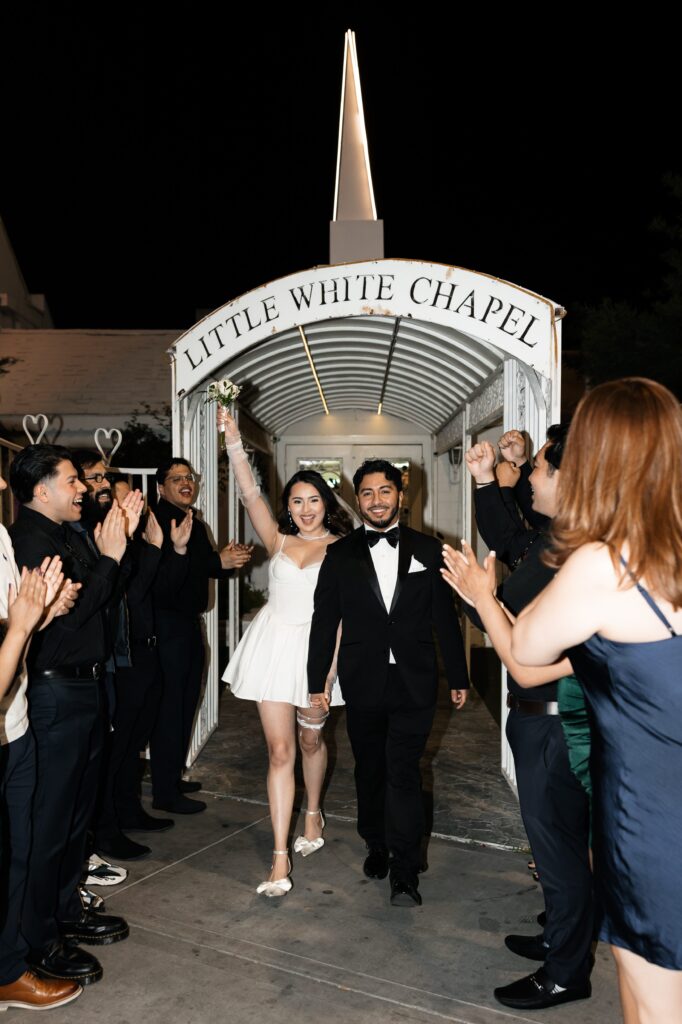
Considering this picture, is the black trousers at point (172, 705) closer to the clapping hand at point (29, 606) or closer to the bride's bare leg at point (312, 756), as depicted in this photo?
the bride's bare leg at point (312, 756)

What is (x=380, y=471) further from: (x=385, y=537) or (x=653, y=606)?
(x=653, y=606)

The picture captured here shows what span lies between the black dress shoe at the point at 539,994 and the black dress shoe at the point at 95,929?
5.35 feet

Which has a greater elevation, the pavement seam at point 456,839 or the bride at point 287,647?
the bride at point 287,647

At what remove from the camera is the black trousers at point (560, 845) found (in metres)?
3.15

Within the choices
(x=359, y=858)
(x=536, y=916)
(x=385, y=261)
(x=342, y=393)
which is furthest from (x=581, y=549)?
(x=342, y=393)

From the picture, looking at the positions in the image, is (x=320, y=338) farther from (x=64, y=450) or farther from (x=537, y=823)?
(x=537, y=823)

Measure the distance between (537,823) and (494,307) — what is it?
10.0ft

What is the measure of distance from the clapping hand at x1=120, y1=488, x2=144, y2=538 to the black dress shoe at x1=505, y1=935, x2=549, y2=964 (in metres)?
2.42

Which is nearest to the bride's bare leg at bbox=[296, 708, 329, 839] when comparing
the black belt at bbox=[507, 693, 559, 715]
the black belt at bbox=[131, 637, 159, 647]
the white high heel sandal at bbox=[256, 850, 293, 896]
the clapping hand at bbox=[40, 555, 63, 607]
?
the white high heel sandal at bbox=[256, 850, 293, 896]

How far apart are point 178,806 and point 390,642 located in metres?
2.01

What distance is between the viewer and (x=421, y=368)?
818 cm

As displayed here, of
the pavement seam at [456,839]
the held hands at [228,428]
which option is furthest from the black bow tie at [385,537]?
the pavement seam at [456,839]

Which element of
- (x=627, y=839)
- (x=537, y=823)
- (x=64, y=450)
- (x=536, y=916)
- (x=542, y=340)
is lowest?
(x=536, y=916)

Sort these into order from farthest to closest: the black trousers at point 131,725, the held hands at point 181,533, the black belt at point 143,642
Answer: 1. the held hands at point 181,533
2. the black belt at point 143,642
3. the black trousers at point 131,725
